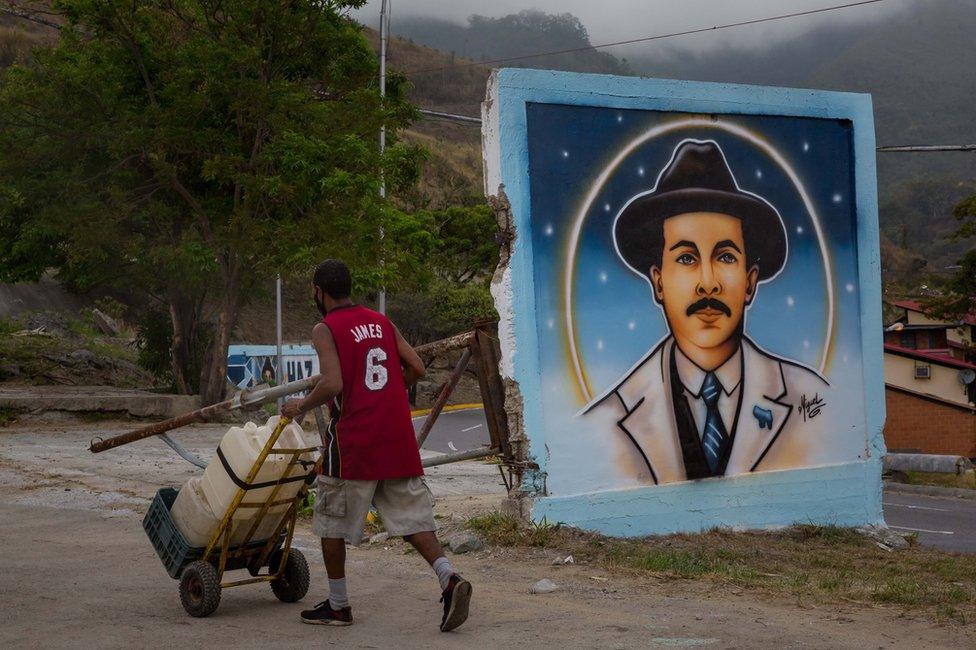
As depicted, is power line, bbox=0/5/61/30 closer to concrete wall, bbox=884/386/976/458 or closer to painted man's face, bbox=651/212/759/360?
painted man's face, bbox=651/212/759/360

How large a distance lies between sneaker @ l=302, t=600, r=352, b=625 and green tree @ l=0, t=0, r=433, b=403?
587 inches

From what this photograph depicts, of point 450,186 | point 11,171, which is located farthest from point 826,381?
point 450,186

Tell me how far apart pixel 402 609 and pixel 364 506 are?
30.9 inches

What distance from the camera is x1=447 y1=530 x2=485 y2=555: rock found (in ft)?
23.9

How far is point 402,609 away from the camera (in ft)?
18.3

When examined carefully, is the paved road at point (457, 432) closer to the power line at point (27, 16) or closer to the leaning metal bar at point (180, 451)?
the power line at point (27, 16)

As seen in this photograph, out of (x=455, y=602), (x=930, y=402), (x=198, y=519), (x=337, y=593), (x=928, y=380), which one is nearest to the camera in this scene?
(x=455, y=602)

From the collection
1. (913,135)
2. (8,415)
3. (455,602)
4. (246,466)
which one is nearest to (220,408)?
(246,466)

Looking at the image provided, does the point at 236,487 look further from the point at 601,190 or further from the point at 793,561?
the point at 793,561

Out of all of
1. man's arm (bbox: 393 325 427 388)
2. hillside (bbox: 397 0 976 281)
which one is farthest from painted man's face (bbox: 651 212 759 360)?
hillside (bbox: 397 0 976 281)

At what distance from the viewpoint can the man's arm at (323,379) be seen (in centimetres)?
495

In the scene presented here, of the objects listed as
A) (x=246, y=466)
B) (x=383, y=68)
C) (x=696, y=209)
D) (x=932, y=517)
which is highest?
(x=383, y=68)

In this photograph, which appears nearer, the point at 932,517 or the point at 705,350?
the point at 705,350

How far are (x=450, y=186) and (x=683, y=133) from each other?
53.5 m
